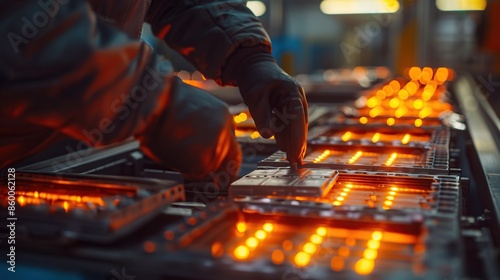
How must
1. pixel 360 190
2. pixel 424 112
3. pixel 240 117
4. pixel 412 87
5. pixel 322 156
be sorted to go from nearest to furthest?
pixel 360 190, pixel 322 156, pixel 240 117, pixel 424 112, pixel 412 87

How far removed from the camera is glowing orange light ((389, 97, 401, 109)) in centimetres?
291

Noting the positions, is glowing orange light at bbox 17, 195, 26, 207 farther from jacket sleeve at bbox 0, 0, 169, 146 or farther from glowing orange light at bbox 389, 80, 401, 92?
glowing orange light at bbox 389, 80, 401, 92

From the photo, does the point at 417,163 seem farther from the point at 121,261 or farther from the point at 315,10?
the point at 315,10

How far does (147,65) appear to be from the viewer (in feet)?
3.33

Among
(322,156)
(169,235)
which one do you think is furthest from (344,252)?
(322,156)

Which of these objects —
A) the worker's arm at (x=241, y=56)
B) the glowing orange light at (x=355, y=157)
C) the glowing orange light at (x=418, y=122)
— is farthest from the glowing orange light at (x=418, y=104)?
the worker's arm at (x=241, y=56)

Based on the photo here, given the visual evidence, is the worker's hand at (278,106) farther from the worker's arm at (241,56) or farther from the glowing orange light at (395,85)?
the glowing orange light at (395,85)

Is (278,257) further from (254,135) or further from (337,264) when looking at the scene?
(254,135)

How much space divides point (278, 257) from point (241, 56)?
949 mm

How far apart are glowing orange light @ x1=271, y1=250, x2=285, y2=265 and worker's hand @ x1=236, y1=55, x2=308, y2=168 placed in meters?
0.64

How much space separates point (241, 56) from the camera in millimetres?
1629

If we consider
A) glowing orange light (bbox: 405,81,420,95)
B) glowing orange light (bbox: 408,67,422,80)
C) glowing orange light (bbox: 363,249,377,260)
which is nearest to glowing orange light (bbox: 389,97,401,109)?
glowing orange light (bbox: 405,81,420,95)

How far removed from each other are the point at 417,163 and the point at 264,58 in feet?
1.86

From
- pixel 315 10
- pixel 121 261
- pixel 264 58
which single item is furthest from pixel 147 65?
pixel 315 10
